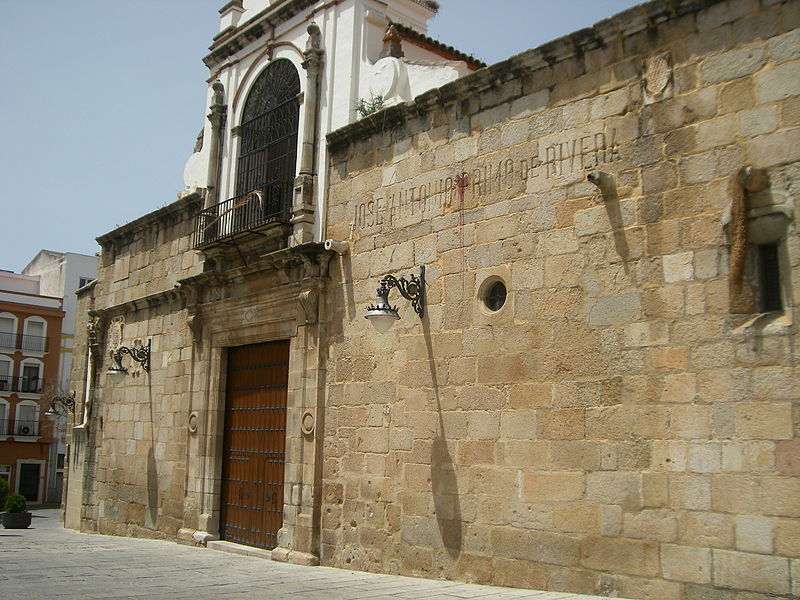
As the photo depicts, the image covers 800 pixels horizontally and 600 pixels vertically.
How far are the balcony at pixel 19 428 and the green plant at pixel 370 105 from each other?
2959cm

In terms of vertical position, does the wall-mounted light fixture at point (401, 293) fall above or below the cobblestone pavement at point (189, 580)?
above

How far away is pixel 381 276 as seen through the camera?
8.80 m

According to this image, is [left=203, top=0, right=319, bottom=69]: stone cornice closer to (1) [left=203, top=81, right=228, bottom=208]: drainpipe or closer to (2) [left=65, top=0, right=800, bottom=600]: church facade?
(2) [left=65, top=0, right=800, bottom=600]: church facade

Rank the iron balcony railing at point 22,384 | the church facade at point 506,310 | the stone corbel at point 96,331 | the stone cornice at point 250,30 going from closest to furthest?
the church facade at point 506,310 < the stone cornice at point 250,30 < the stone corbel at point 96,331 < the iron balcony railing at point 22,384

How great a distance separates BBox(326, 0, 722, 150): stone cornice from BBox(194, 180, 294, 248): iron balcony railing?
1.50 metres

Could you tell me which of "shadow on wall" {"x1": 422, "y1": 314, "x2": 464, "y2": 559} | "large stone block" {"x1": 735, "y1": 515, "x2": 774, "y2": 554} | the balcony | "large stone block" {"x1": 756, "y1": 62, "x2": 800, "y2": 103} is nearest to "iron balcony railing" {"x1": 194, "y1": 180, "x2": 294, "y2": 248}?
"shadow on wall" {"x1": 422, "y1": 314, "x2": 464, "y2": 559}

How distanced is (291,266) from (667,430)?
5276mm

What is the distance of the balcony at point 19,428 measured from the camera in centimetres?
3397

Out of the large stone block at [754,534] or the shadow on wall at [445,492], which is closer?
the large stone block at [754,534]

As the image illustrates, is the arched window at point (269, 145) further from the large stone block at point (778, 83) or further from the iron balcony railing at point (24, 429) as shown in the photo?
the iron balcony railing at point (24, 429)

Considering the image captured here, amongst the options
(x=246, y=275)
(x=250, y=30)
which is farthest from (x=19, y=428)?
(x=250, y=30)

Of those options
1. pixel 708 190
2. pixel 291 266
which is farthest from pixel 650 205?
pixel 291 266

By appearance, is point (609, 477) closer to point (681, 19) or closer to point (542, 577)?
point (542, 577)

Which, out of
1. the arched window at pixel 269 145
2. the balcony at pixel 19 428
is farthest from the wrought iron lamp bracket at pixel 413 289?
the balcony at pixel 19 428
